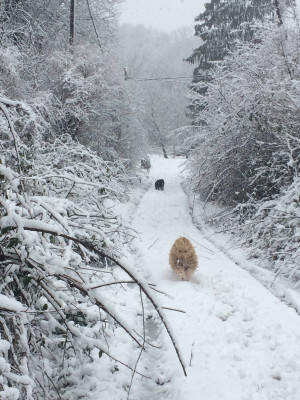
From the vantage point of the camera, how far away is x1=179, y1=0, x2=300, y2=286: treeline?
24.7ft

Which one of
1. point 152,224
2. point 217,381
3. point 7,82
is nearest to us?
point 217,381

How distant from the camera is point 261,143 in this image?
953 centimetres

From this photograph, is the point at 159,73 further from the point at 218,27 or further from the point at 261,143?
the point at 261,143

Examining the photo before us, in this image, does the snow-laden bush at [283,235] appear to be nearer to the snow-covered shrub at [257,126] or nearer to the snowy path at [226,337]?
the snowy path at [226,337]

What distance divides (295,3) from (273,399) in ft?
37.7

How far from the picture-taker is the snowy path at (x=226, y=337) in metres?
3.65

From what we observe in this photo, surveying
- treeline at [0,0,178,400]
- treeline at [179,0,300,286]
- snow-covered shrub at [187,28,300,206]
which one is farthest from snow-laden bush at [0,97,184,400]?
snow-covered shrub at [187,28,300,206]

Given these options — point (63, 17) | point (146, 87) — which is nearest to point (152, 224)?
point (63, 17)

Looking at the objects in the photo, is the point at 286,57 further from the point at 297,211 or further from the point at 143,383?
the point at 143,383

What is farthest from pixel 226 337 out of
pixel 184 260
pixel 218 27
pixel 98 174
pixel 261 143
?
pixel 218 27

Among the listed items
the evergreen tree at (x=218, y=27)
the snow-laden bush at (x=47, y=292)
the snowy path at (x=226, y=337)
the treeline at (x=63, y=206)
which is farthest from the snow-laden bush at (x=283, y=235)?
the evergreen tree at (x=218, y=27)

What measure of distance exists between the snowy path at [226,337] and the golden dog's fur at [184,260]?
24 centimetres

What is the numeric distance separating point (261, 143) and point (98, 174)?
228 inches

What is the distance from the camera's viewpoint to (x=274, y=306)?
225 inches
